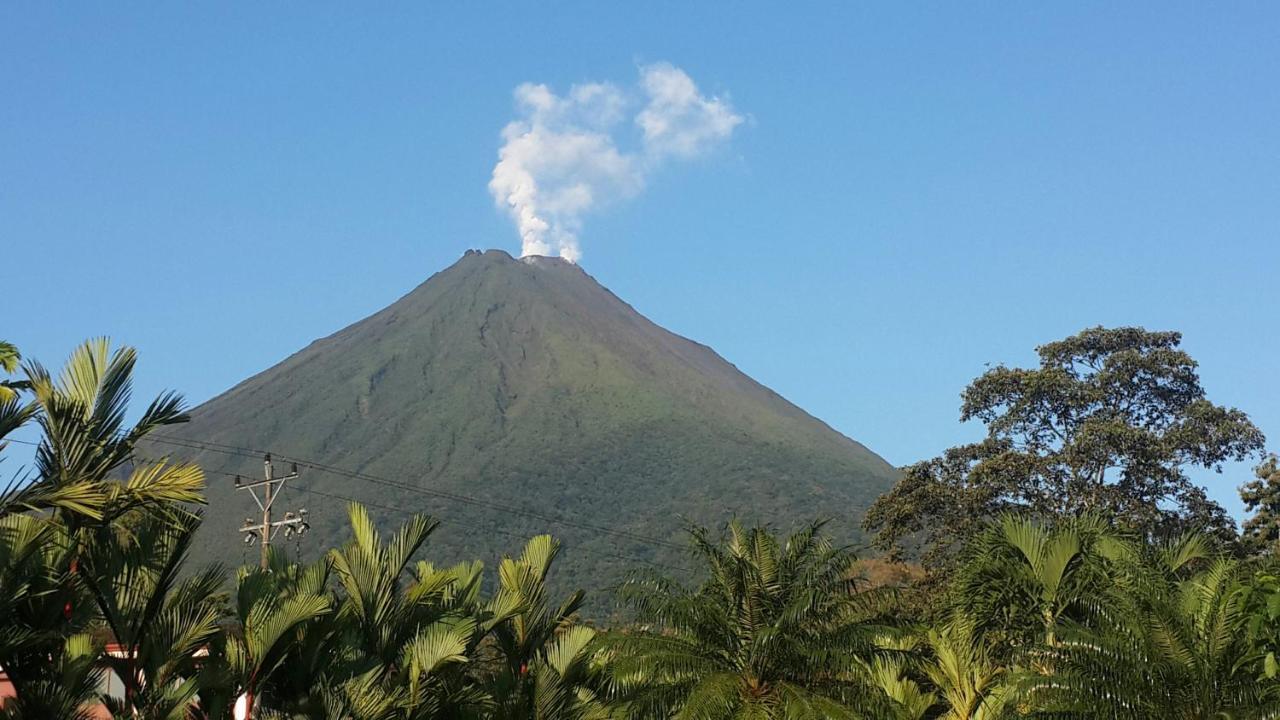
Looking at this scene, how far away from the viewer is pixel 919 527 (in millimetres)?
44500

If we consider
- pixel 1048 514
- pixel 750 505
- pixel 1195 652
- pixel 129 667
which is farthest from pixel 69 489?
pixel 750 505

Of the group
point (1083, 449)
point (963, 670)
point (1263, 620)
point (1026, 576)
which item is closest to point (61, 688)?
point (1263, 620)

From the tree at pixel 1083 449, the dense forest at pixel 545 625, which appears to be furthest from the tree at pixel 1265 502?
the dense forest at pixel 545 625

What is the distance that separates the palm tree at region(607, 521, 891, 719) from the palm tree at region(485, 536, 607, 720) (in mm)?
2508

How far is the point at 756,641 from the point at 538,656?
3.61 metres

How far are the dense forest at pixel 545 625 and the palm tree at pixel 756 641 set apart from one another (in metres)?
0.04

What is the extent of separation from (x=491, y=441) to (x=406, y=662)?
18058cm

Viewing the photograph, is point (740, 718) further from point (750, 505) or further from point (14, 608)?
point (750, 505)

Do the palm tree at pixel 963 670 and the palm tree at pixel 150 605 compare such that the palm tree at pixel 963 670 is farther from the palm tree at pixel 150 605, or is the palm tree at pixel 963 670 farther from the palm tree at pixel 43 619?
the palm tree at pixel 43 619

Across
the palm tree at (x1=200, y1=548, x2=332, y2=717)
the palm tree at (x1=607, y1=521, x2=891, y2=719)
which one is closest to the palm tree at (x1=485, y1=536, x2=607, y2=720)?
the palm tree at (x1=607, y1=521, x2=891, y2=719)

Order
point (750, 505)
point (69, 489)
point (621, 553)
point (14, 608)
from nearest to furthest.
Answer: point (69, 489)
point (14, 608)
point (621, 553)
point (750, 505)

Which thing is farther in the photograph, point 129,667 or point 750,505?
point 750,505

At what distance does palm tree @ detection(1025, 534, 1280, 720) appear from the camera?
45.5 feet

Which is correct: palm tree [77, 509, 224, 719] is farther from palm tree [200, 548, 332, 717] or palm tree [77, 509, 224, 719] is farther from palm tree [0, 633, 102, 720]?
palm tree [200, 548, 332, 717]
